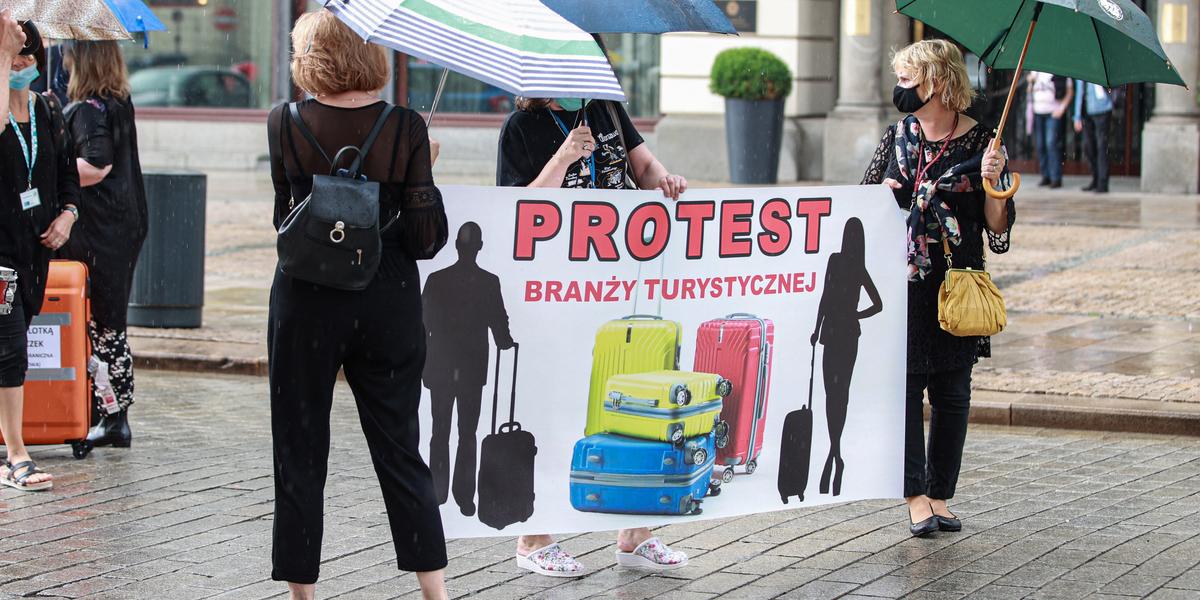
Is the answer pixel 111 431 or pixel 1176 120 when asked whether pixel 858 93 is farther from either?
pixel 111 431

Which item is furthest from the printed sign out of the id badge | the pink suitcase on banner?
the pink suitcase on banner

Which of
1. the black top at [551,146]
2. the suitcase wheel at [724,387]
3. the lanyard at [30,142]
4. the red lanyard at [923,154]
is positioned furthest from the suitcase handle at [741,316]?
the lanyard at [30,142]

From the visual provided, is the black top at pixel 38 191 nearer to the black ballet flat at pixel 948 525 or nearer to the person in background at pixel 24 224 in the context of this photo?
the person in background at pixel 24 224

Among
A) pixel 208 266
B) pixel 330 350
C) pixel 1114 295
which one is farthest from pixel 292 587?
pixel 208 266

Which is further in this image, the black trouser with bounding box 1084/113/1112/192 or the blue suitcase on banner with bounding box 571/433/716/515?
the black trouser with bounding box 1084/113/1112/192

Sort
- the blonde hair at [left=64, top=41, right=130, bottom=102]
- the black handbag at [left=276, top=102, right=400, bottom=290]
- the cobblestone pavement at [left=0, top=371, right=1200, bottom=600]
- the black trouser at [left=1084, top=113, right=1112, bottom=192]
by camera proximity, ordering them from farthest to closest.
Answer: the black trouser at [left=1084, top=113, right=1112, bottom=192] < the blonde hair at [left=64, top=41, right=130, bottom=102] < the cobblestone pavement at [left=0, top=371, right=1200, bottom=600] < the black handbag at [left=276, top=102, right=400, bottom=290]

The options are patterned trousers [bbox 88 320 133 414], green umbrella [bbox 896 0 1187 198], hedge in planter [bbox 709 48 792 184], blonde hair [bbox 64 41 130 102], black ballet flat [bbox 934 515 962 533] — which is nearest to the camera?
green umbrella [bbox 896 0 1187 198]

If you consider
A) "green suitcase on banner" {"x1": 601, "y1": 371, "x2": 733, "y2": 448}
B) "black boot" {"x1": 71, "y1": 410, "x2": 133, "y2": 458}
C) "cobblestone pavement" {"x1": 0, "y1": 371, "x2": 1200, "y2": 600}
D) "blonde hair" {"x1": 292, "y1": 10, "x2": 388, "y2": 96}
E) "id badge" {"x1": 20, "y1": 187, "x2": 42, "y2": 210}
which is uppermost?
"blonde hair" {"x1": 292, "y1": 10, "x2": 388, "y2": 96}

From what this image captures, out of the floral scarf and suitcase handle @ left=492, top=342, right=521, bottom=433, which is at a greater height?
A: the floral scarf

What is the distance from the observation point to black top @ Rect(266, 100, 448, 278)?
424cm

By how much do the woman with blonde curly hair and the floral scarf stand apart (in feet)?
6.83

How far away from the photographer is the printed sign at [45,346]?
6.96 m

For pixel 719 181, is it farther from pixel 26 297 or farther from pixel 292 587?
pixel 292 587

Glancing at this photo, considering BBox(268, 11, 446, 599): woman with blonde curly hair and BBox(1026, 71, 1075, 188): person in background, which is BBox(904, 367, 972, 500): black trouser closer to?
BBox(268, 11, 446, 599): woman with blonde curly hair
